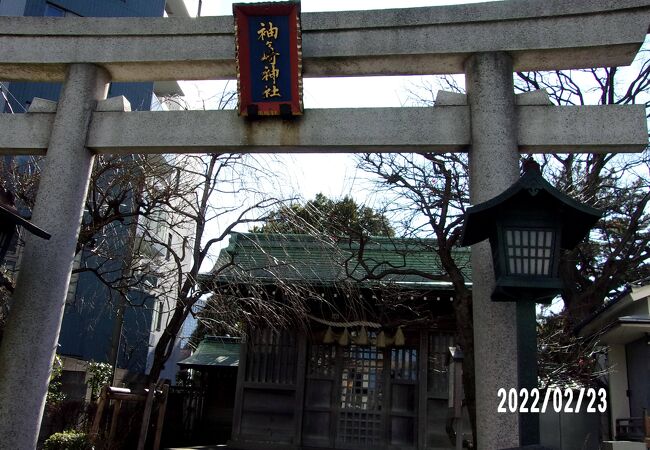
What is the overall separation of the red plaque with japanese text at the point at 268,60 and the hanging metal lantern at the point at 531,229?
3.01 meters

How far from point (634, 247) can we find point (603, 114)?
1104cm

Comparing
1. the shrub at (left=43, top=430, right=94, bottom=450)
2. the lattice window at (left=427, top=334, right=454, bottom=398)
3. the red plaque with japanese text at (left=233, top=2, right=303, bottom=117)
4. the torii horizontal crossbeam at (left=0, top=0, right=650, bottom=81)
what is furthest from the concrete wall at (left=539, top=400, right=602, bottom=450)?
the red plaque with japanese text at (left=233, top=2, right=303, bottom=117)

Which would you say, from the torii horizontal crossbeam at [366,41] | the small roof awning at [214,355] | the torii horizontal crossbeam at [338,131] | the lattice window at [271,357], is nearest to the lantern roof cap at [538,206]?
the torii horizontal crossbeam at [338,131]

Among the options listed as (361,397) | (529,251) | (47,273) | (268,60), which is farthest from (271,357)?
(529,251)

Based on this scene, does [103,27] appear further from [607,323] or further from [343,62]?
[607,323]

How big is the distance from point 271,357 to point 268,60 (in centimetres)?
928

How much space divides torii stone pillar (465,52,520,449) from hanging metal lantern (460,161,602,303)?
2.85 ft

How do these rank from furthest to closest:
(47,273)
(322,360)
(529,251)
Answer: (322,360)
(47,273)
(529,251)

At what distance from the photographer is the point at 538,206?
5.21 m

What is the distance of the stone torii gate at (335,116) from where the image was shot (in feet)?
21.4

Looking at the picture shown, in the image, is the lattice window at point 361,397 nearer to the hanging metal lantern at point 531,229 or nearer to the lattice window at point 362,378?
the lattice window at point 362,378

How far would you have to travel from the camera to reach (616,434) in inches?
519

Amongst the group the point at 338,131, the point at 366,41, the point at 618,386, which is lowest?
the point at 618,386

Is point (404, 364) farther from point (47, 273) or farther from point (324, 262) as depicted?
point (47, 273)
